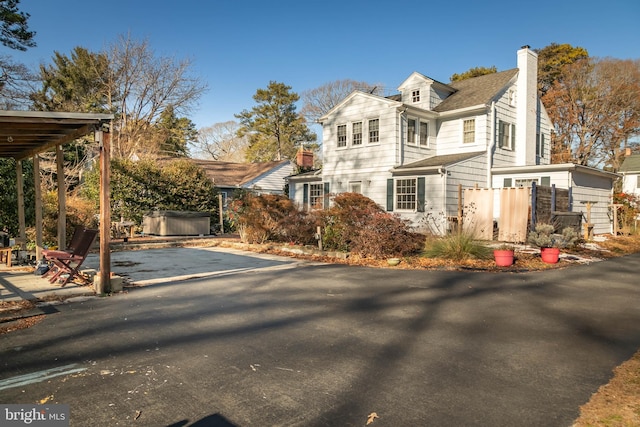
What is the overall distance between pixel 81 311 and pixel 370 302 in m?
4.42

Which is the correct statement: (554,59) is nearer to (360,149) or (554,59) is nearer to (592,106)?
(592,106)

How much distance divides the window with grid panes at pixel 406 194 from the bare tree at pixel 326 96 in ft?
94.6

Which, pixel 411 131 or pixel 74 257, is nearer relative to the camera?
pixel 74 257

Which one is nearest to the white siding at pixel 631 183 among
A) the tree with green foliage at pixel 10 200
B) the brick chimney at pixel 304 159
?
the brick chimney at pixel 304 159

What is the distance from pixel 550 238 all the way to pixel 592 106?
2632 cm

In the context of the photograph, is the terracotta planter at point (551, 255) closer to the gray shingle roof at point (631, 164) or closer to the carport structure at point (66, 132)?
the carport structure at point (66, 132)

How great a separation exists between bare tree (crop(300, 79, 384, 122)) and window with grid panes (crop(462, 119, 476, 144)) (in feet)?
89.2

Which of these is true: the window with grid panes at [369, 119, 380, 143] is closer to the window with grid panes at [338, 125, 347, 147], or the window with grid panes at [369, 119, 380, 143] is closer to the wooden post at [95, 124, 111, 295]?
the window with grid panes at [338, 125, 347, 147]

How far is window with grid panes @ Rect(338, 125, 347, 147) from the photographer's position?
20.9m

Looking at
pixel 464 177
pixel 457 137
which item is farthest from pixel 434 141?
pixel 464 177

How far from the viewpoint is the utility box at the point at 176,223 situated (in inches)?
722

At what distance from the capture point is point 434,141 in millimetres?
20281

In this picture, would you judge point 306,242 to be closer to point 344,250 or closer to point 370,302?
point 344,250

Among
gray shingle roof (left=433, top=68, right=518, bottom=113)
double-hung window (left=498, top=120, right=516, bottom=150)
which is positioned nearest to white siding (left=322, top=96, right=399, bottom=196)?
gray shingle roof (left=433, top=68, right=518, bottom=113)
